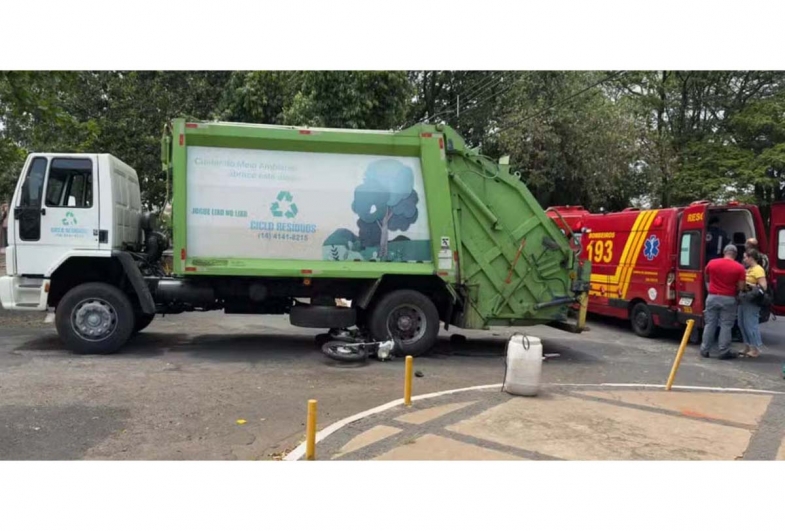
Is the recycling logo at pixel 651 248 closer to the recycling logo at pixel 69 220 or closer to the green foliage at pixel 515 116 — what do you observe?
the green foliage at pixel 515 116

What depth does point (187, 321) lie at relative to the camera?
472 inches

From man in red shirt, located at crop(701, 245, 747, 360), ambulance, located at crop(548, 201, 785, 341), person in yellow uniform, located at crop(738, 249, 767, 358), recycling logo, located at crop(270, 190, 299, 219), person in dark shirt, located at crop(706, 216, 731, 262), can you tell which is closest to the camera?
recycling logo, located at crop(270, 190, 299, 219)

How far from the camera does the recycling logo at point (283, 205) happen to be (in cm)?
819

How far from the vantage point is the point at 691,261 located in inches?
400

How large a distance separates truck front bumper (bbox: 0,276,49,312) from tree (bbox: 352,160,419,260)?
4248 millimetres

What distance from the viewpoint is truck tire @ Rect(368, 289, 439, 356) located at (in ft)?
27.7

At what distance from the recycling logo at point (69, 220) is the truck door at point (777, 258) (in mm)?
11236

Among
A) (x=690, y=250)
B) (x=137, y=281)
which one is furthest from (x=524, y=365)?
(x=690, y=250)

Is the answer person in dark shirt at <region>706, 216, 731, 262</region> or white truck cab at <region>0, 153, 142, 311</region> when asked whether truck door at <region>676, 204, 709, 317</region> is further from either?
white truck cab at <region>0, 153, 142, 311</region>

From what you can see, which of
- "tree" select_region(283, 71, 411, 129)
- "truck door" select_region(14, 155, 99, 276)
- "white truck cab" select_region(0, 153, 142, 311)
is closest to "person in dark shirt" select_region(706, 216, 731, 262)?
"tree" select_region(283, 71, 411, 129)

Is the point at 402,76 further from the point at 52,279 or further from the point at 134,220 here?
the point at 52,279

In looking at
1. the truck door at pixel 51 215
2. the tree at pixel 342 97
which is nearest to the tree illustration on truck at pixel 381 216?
the truck door at pixel 51 215

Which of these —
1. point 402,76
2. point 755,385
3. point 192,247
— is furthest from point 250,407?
point 402,76

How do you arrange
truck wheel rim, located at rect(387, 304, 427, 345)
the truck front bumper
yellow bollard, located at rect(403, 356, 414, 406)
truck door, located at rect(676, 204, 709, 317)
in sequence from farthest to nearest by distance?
truck door, located at rect(676, 204, 709, 317), truck wheel rim, located at rect(387, 304, 427, 345), the truck front bumper, yellow bollard, located at rect(403, 356, 414, 406)
